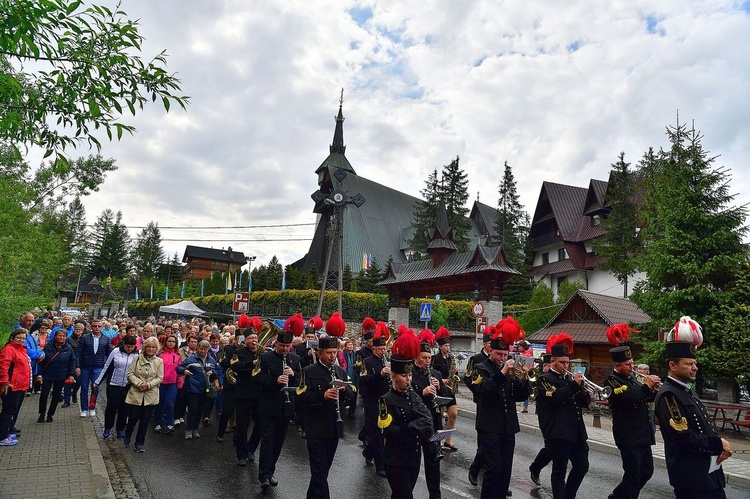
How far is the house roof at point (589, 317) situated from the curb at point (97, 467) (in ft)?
56.1

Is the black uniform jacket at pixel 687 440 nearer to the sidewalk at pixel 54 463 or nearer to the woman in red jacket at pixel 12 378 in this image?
the sidewalk at pixel 54 463

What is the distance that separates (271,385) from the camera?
722cm

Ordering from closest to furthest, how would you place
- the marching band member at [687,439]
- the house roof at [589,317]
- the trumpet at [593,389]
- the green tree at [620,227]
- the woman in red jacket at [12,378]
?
the marching band member at [687,439] < the trumpet at [593,389] < the woman in red jacket at [12,378] < the house roof at [589,317] < the green tree at [620,227]

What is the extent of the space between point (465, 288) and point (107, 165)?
22.1 m

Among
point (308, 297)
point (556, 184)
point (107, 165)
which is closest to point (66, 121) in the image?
point (107, 165)

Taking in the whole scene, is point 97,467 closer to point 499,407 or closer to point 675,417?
point 499,407

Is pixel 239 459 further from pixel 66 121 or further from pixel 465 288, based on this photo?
pixel 465 288

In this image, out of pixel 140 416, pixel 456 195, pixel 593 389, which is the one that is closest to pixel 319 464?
pixel 593 389

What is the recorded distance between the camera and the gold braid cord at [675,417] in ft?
14.8

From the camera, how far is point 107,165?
30.8 metres

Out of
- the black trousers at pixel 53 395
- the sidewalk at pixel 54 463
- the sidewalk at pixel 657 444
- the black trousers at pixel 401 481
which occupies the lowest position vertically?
the sidewalk at pixel 657 444

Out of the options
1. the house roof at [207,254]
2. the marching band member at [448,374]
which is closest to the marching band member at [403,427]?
the marching band member at [448,374]

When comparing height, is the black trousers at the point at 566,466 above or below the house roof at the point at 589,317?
below

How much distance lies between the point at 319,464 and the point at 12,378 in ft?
19.4
